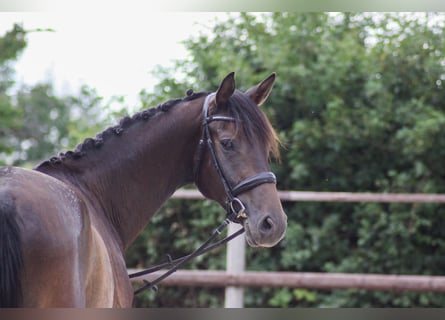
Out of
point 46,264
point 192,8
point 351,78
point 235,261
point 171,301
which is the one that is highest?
point 192,8

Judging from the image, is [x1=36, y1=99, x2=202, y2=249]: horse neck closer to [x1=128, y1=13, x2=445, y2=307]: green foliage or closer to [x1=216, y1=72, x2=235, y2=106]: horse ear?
[x1=216, y1=72, x2=235, y2=106]: horse ear

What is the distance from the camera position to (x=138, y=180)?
2357 millimetres

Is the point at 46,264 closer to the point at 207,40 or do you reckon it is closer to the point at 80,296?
the point at 80,296

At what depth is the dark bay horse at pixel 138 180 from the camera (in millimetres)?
1648

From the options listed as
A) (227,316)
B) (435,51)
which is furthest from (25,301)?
(435,51)

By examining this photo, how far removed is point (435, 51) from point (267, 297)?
2391 mm

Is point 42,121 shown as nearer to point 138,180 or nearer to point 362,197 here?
point 362,197

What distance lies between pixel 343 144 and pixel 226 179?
3.11 m

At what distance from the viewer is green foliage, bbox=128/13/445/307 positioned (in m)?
4.97

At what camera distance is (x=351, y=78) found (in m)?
5.34

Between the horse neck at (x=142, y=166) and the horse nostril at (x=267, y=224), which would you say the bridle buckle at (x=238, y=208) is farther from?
the horse neck at (x=142, y=166)

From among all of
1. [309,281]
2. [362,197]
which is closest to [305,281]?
[309,281]

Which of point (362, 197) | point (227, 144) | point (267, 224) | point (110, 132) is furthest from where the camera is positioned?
point (362, 197)

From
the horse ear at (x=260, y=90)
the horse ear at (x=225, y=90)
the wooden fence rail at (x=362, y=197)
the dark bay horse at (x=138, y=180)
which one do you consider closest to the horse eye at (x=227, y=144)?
the dark bay horse at (x=138, y=180)
